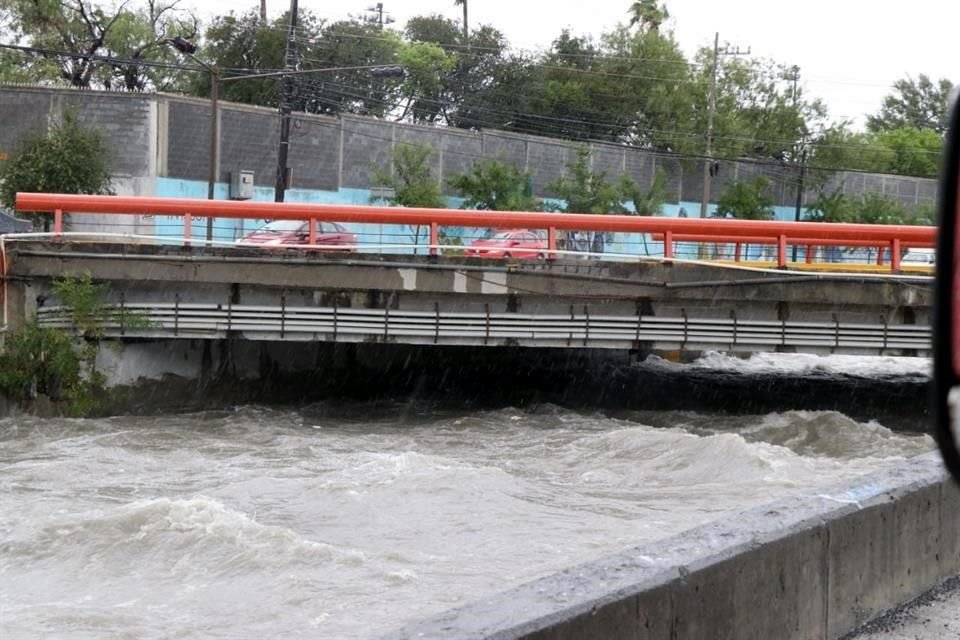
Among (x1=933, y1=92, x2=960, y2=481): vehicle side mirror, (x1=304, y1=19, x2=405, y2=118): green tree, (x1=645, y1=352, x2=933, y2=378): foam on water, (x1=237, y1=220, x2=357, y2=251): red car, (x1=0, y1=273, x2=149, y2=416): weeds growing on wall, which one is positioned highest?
(x1=304, y1=19, x2=405, y2=118): green tree

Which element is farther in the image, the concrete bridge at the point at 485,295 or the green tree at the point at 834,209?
the green tree at the point at 834,209

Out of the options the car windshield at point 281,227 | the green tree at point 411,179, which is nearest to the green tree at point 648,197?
the green tree at point 411,179

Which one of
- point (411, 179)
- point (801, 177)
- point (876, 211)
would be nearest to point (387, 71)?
point (411, 179)

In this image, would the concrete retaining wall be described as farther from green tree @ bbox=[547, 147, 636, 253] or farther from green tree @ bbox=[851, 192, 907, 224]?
green tree @ bbox=[851, 192, 907, 224]

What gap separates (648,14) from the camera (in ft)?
286

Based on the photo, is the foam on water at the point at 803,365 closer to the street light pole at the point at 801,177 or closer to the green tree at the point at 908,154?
the street light pole at the point at 801,177

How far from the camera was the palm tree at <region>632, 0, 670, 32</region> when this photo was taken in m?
87.0

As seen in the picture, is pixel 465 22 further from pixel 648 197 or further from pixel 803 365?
pixel 803 365

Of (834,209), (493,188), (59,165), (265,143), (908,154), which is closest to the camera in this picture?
(59,165)

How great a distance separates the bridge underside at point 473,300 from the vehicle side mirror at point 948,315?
17601 millimetres

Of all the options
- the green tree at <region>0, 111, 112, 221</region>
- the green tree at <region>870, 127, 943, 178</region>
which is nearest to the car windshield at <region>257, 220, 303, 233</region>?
Answer: the green tree at <region>0, 111, 112, 221</region>

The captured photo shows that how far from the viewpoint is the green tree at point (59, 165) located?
39594 mm

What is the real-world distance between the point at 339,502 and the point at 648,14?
76.9m

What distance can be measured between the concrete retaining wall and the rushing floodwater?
199cm
